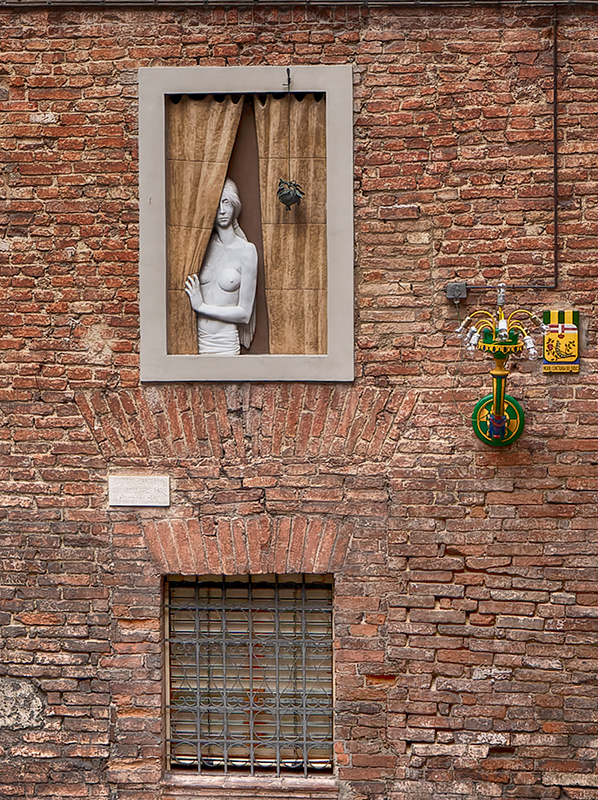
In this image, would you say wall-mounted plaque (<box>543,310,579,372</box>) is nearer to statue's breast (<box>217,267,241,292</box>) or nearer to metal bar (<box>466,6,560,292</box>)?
metal bar (<box>466,6,560,292</box>)

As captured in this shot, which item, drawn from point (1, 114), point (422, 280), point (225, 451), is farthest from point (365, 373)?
point (1, 114)

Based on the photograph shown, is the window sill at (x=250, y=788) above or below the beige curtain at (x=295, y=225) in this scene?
below

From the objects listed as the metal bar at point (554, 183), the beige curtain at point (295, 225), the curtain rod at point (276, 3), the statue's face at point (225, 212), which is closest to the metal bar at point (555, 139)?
the metal bar at point (554, 183)

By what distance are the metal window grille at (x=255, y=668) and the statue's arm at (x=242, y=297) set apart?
4.97ft

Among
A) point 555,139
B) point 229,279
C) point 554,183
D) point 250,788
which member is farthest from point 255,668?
point 555,139

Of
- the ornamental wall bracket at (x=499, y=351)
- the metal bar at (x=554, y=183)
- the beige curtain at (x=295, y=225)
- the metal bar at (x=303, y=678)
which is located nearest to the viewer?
the ornamental wall bracket at (x=499, y=351)

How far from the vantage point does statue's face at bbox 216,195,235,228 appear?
3.99 m

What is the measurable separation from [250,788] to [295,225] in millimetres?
3220

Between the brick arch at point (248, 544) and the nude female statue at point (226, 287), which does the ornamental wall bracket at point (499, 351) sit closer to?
the brick arch at point (248, 544)

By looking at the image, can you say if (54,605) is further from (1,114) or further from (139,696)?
(1,114)

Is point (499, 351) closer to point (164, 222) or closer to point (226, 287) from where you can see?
point (226, 287)

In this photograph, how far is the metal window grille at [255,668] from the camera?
4133mm

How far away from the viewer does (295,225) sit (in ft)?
13.1

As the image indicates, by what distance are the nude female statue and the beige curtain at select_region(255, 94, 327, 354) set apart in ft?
0.40
